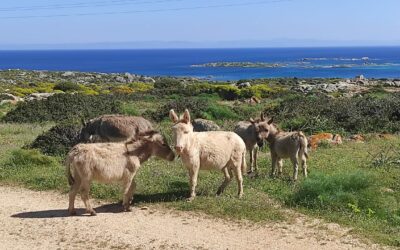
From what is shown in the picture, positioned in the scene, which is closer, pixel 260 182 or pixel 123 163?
pixel 123 163

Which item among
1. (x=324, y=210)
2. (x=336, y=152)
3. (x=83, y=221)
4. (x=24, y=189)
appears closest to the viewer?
(x=83, y=221)

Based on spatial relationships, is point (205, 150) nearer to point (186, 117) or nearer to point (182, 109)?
point (186, 117)

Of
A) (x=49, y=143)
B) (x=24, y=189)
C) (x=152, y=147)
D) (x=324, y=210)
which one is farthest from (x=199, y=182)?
(x=49, y=143)

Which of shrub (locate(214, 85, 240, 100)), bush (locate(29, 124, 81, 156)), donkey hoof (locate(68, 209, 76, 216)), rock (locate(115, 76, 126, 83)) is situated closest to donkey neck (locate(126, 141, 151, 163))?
donkey hoof (locate(68, 209, 76, 216))

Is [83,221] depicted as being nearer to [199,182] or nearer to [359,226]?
[199,182]

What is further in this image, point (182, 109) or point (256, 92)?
point (256, 92)

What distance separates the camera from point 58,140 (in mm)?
18516

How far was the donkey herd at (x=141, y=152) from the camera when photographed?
10438 millimetres

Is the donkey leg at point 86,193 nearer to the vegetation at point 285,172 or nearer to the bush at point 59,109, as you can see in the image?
the vegetation at point 285,172

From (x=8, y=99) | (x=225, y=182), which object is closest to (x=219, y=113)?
(x=225, y=182)

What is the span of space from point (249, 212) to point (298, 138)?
3729 mm

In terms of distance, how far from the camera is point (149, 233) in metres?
9.59

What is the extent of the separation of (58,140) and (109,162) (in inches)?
338

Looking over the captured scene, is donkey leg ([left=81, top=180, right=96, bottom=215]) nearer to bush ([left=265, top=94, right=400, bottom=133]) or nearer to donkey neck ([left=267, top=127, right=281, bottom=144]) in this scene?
donkey neck ([left=267, top=127, right=281, bottom=144])
